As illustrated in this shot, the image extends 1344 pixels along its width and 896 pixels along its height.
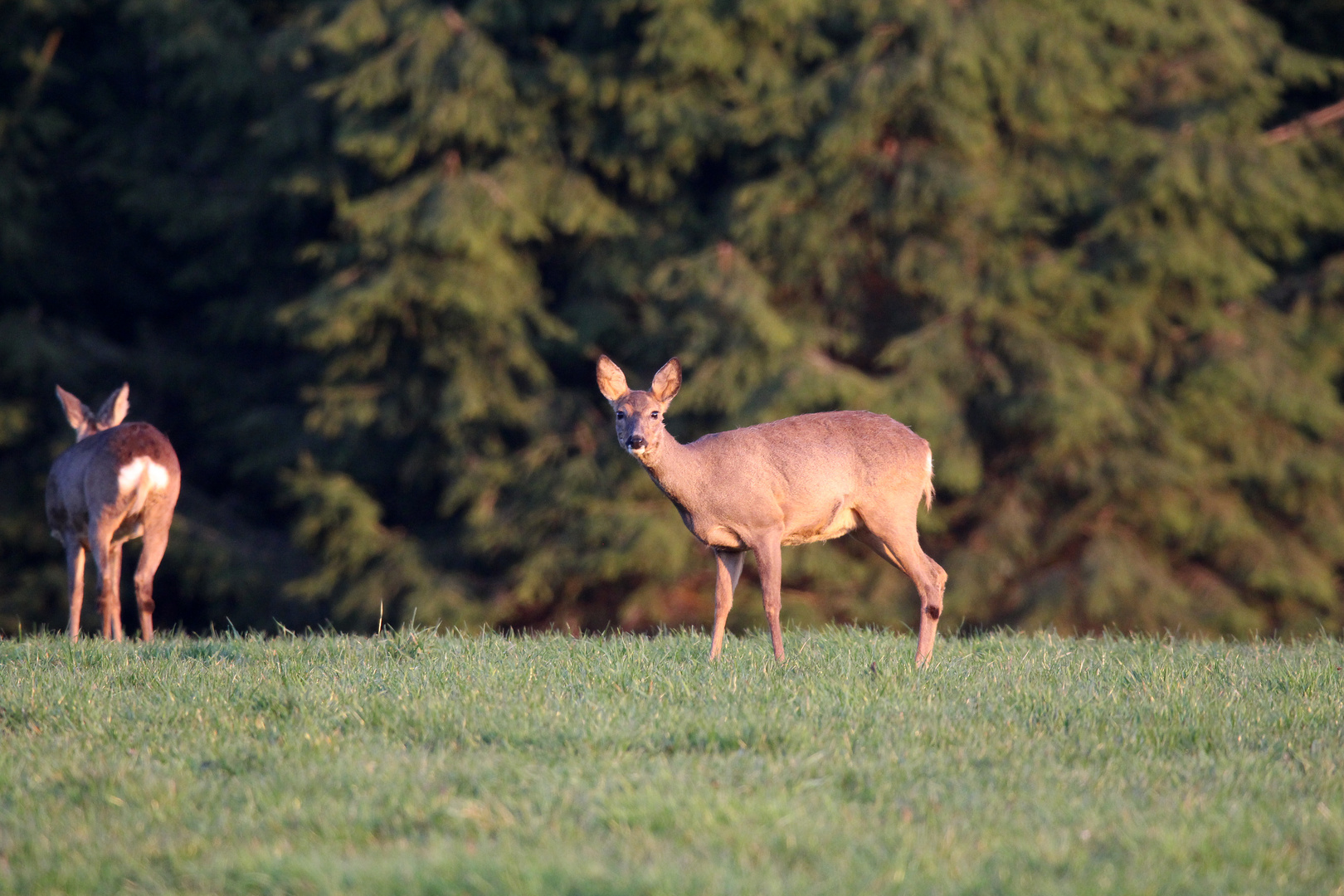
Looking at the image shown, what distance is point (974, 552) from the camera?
596 inches

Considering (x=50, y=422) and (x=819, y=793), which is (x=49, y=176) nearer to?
(x=50, y=422)

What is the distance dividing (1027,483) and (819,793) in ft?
37.5

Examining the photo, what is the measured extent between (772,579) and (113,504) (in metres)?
4.60

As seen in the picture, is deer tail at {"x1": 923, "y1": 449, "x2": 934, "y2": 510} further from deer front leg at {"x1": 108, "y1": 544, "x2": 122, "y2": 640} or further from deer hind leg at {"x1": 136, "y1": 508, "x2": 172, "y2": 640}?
deer hind leg at {"x1": 136, "y1": 508, "x2": 172, "y2": 640}

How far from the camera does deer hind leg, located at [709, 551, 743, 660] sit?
22.9 feet

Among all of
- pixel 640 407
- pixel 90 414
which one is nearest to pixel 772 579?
pixel 640 407

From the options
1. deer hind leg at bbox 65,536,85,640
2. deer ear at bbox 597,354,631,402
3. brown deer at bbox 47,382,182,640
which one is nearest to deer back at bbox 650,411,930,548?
deer ear at bbox 597,354,631,402

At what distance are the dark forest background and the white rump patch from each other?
5.71 metres

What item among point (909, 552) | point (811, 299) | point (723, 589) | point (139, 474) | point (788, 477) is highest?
point (139, 474)

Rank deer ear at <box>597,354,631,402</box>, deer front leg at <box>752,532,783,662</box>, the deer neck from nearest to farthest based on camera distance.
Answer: deer front leg at <box>752,532,783,662</box>, the deer neck, deer ear at <box>597,354,631,402</box>

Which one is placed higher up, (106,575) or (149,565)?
(106,575)

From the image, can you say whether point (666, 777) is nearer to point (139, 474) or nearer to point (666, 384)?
point (666, 384)

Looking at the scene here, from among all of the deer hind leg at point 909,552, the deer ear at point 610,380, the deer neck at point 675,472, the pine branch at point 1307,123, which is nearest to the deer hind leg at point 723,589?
the deer neck at point 675,472

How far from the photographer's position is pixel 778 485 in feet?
23.3
